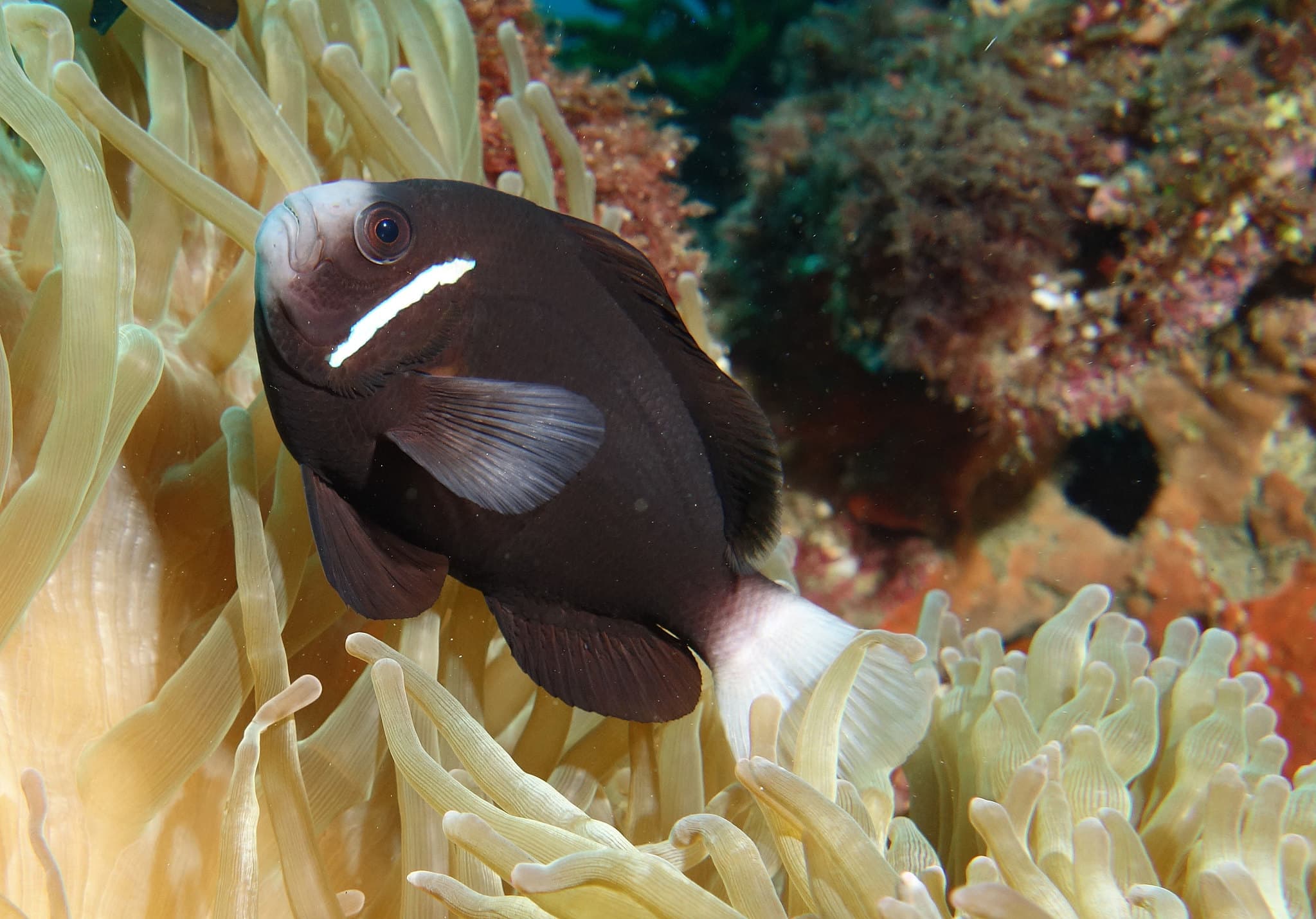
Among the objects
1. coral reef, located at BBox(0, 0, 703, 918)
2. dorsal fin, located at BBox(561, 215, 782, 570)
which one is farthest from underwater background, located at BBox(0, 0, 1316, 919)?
dorsal fin, located at BBox(561, 215, 782, 570)

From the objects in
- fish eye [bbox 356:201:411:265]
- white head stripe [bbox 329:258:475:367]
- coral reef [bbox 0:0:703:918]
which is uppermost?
fish eye [bbox 356:201:411:265]

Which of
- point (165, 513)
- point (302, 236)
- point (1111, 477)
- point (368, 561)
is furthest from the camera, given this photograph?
point (1111, 477)

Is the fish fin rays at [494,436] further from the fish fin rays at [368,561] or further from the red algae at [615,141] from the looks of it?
the red algae at [615,141]

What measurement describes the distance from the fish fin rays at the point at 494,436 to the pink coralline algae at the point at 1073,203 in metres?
1.88

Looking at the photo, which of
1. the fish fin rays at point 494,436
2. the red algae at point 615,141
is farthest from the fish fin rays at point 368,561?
the red algae at point 615,141

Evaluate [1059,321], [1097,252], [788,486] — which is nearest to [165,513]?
[788,486]

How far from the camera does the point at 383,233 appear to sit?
101cm

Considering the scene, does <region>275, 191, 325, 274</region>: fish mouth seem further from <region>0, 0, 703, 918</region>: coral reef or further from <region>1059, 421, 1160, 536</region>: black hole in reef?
<region>1059, 421, 1160, 536</region>: black hole in reef

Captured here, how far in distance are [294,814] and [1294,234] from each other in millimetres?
2877

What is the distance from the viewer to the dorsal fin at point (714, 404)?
116 centimetres

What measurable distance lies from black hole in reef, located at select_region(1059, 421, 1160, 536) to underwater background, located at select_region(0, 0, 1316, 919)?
0.05ft

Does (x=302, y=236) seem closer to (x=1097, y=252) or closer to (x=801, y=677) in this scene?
(x=801, y=677)

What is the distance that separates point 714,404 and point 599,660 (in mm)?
369

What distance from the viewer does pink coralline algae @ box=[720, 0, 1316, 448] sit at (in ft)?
8.41
